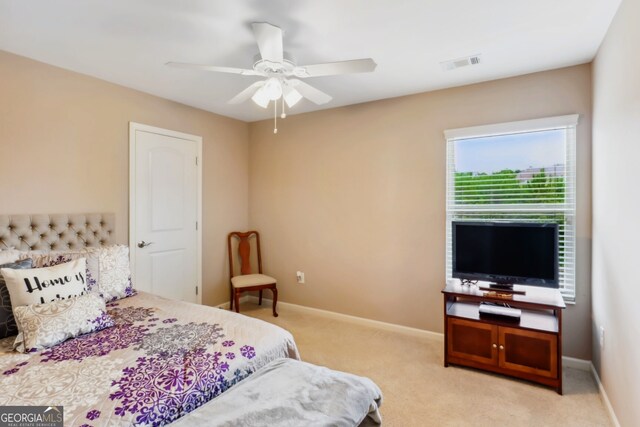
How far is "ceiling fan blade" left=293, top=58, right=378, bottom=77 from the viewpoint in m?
1.88

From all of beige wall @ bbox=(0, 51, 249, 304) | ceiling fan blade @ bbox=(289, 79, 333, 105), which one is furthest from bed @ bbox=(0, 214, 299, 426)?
ceiling fan blade @ bbox=(289, 79, 333, 105)

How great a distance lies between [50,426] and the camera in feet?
3.81

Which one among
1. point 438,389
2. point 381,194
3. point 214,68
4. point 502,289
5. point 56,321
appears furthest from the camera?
point 381,194

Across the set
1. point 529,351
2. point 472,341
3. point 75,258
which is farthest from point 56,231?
point 529,351

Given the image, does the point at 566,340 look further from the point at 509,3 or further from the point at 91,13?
the point at 91,13

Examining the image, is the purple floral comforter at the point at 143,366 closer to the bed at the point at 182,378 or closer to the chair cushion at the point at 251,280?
the bed at the point at 182,378

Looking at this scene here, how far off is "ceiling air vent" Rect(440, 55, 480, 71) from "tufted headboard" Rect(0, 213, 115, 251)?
10.7 ft

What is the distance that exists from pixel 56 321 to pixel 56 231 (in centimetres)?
120

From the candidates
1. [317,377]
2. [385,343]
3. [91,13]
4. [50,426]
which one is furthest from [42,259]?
[385,343]

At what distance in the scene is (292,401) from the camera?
1319 mm

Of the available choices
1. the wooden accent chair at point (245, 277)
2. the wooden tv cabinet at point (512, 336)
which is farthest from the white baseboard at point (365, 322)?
the wooden tv cabinet at point (512, 336)

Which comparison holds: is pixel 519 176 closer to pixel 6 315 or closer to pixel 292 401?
pixel 292 401

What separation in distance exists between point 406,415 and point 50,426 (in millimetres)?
1900

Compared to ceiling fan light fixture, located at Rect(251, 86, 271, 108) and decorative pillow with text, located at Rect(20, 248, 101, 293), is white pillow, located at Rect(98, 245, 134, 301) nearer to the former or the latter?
decorative pillow with text, located at Rect(20, 248, 101, 293)
